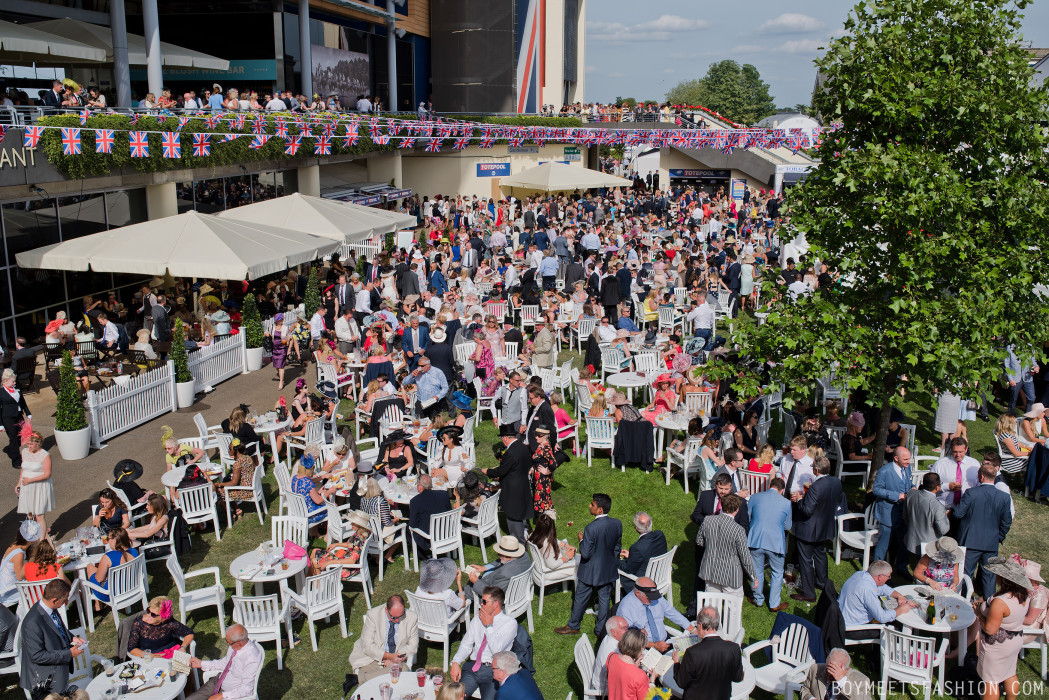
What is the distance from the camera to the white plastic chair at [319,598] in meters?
7.26

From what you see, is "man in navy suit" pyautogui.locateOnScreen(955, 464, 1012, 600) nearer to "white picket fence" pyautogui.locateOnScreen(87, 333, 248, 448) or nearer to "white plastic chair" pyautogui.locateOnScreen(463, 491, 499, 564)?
"white plastic chair" pyautogui.locateOnScreen(463, 491, 499, 564)

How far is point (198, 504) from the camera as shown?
9.16 m

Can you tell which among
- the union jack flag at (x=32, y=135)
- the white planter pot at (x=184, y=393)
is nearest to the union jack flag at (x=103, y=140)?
the union jack flag at (x=32, y=135)

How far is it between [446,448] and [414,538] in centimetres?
125

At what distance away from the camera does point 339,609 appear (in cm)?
749

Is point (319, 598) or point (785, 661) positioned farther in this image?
point (319, 598)

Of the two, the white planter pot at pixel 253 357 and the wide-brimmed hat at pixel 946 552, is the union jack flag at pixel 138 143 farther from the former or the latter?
the wide-brimmed hat at pixel 946 552

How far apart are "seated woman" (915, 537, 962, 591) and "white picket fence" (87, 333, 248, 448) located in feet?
32.8

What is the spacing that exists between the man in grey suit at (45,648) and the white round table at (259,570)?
143 cm

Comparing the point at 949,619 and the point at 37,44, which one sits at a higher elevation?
the point at 37,44

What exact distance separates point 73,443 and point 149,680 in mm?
5851

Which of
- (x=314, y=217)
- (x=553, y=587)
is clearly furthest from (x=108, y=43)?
(x=553, y=587)

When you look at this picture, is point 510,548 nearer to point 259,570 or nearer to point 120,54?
point 259,570

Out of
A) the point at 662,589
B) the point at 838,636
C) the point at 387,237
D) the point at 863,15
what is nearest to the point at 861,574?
the point at 838,636
